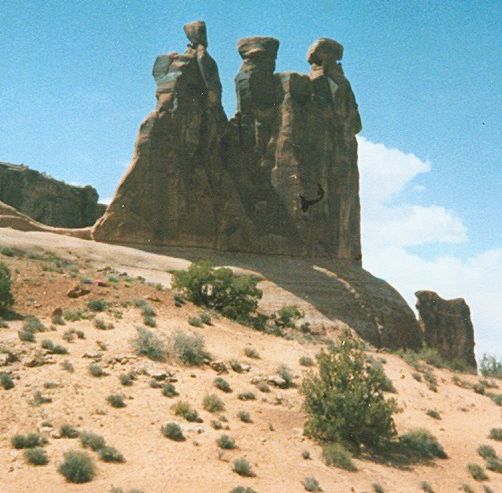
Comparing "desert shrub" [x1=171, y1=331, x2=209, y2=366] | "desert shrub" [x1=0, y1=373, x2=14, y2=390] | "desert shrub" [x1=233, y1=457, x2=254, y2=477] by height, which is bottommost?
"desert shrub" [x1=0, y1=373, x2=14, y2=390]

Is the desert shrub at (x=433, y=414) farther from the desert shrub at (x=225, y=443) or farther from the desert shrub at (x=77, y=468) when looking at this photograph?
the desert shrub at (x=77, y=468)

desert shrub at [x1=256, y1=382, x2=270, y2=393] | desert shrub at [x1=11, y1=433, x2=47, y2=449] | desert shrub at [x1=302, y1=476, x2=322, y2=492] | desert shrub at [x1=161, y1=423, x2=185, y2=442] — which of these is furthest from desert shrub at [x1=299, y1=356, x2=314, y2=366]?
desert shrub at [x1=11, y1=433, x2=47, y2=449]

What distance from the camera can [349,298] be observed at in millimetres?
39625

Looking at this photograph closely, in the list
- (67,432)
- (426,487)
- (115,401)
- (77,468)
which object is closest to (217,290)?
(115,401)

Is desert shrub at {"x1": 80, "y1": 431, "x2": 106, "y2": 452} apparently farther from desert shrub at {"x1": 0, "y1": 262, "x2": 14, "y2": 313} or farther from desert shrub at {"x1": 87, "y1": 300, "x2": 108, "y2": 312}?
desert shrub at {"x1": 87, "y1": 300, "x2": 108, "y2": 312}

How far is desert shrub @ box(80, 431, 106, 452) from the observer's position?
15.4 m

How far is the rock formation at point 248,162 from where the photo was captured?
40125 mm

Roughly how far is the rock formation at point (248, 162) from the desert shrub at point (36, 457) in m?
24.8

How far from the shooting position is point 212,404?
1941 cm

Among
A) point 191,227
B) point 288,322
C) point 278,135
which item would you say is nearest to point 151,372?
point 288,322

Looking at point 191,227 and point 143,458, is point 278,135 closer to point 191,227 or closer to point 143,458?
point 191,227

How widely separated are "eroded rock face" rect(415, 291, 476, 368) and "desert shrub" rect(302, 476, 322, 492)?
31.5 meters

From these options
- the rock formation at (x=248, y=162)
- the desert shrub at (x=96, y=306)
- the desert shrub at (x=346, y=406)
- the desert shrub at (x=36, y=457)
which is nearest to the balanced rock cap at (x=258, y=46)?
the rock formation at (x=248, y=162)

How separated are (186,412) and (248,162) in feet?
92.9
